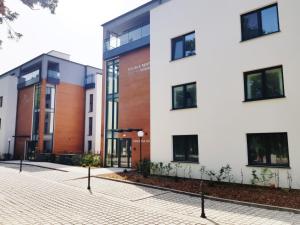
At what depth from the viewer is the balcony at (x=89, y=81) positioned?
35.4 meters

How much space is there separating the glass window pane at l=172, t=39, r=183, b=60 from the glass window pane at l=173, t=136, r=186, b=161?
5.14m

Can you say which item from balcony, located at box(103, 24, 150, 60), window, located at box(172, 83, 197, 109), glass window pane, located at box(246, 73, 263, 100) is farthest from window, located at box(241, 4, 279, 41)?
balcony, located at box(103, 24, 150, 60)

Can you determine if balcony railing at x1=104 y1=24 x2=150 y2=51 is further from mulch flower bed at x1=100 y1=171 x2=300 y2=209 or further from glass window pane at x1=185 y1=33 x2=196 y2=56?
mulch flower bed at x1=100 y1=171 x2=300 y2=209

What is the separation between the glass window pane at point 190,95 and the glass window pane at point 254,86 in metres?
3.15

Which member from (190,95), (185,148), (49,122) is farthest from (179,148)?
(49,122)

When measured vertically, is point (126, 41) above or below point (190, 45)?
above

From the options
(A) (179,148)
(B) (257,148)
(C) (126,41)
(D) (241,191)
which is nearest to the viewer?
(D) (241,191)

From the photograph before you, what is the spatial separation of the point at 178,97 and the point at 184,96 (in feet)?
1.61

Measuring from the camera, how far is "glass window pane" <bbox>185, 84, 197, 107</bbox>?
15.0m

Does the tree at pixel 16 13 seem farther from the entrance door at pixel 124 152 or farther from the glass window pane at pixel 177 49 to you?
the entrance door at pixel 124 152

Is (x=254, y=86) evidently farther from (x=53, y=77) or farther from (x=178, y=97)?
(x=53, y=77)

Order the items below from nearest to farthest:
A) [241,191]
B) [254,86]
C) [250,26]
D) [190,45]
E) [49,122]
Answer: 1. [241,191]
2. [254,86]
3. [250,26]
4. [190,45]
5. [49,122]

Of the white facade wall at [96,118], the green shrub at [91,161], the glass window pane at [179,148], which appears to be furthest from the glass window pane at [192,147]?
the white facade wall at [96,118]

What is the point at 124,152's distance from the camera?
20984 millimetres
